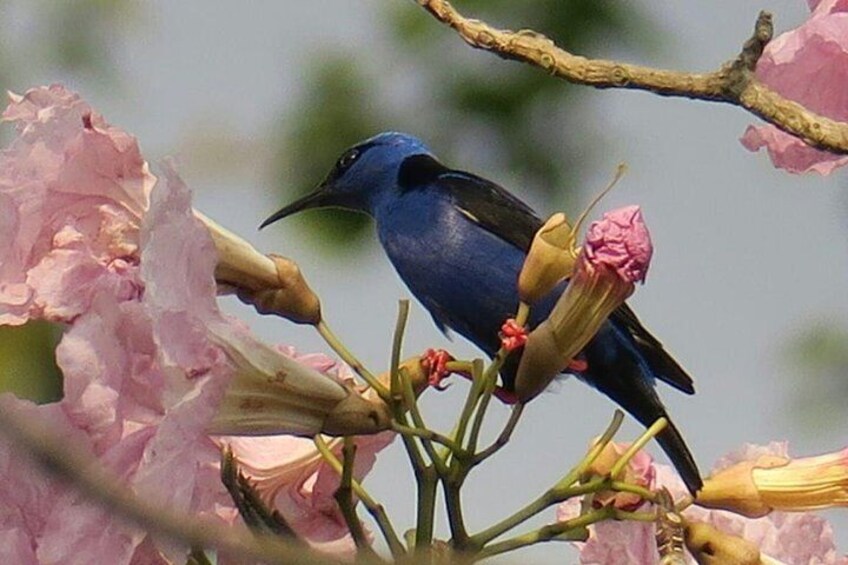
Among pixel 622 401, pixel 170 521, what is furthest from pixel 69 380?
pixel 622 401

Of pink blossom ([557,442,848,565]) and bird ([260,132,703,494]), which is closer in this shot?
pink blossom ([557,442,848,565])

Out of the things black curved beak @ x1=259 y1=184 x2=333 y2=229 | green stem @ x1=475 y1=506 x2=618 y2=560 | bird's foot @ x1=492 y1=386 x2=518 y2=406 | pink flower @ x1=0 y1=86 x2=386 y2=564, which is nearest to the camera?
pink flower @ x1=0 y1=86 x2=386 y2=564

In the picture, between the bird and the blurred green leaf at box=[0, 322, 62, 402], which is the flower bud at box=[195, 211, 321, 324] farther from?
the blurred green leaf at box=[0, 322, 62, 402]

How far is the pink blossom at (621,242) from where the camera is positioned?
1005 mm

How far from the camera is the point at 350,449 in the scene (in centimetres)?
100

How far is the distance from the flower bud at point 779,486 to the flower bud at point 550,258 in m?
0.21

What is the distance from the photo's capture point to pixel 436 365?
1.05 meters

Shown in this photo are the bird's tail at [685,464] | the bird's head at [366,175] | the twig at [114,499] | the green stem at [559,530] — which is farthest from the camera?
the bird's head at [366,175]

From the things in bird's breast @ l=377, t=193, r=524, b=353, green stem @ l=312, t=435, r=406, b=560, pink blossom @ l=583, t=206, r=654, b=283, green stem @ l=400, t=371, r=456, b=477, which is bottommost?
bird's breast @ l=377, t=193, r=524, b=353

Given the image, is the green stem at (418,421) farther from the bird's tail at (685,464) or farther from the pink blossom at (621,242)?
the bird's tail at (685,464)

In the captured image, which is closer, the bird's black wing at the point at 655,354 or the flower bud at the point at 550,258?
the flower bud at the point at 550,258

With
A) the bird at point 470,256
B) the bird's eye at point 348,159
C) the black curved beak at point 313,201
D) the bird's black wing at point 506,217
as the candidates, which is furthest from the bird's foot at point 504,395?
the bird's eye at point 348,159

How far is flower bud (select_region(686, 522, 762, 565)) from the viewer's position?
3.49 feet

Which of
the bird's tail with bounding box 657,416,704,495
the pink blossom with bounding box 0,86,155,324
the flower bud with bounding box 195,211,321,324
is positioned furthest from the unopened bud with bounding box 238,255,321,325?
the bird's tail with bounding box 657,416,704,495
